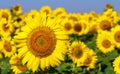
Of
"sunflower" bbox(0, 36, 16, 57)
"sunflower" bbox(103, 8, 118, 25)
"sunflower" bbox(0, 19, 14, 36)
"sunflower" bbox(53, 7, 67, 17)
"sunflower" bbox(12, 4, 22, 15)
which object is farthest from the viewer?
"sunflower" bbox(53, 7, 67, 17)

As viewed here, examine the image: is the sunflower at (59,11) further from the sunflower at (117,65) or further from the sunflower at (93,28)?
the sunflower at (117,65)

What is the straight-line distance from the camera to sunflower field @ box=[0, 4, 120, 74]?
3951mm

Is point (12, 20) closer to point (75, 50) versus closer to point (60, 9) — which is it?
point (60, 9)

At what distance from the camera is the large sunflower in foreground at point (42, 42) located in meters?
3.93

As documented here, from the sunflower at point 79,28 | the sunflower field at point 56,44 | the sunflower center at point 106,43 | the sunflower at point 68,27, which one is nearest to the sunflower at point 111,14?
the sunflower field at point 56,44

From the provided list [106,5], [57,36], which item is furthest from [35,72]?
[106,5]

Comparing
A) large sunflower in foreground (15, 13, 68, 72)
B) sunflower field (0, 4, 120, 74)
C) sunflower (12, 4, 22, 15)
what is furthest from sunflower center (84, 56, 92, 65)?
sunflower (12, 4, 22, 15)

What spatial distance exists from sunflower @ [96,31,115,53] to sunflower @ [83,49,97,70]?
481 mm

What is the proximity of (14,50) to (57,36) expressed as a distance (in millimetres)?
3067

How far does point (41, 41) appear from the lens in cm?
396

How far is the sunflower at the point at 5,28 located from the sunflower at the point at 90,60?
67.1 inches

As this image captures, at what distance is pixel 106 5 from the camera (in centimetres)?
983

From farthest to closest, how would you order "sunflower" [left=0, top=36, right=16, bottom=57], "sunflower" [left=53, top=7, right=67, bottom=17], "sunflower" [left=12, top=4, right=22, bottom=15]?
"sunflower" [left=53, top=7, right=67, bottom=17]
"sunflower" [left=12, top=4, right=22, bottom=15]
"sunflower" [left=0, top=36, right=16, bottom=57]

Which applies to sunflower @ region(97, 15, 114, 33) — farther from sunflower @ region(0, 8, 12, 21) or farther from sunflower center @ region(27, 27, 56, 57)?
sunflower center @ region(27, 27, 56, 57)
